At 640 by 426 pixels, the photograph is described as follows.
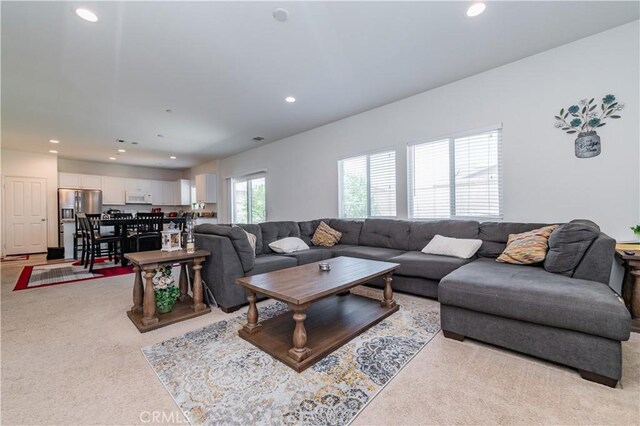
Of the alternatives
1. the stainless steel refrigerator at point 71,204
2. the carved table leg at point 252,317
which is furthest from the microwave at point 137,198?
the carved table leg at point 252,317

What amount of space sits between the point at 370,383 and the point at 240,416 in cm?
74

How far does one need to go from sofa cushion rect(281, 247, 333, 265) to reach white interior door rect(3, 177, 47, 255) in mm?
7552

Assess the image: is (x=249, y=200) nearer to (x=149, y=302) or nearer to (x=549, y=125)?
(x=149, y=302)

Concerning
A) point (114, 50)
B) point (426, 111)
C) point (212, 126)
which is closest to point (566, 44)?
point (426, 111)

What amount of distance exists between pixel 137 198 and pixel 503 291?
9.86 m

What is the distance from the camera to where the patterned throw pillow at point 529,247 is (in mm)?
2346

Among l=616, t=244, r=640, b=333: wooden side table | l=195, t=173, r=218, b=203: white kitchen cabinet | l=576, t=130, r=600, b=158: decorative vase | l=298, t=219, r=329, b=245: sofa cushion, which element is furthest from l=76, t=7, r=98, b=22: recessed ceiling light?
l=195, t=173, r=218, b=203: white kitchen cabinet

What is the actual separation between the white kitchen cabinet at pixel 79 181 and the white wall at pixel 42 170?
0.30m

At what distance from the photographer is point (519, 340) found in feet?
5.74

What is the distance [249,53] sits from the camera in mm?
2693

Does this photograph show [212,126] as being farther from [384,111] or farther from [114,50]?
[384,111]

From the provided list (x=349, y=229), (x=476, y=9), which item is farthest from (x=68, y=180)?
(x=476, y=9)

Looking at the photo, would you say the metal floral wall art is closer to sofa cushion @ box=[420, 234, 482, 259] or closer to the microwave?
sofa cushion @ box=[420, 234, 482, 259]

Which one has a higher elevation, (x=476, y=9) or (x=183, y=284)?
(x=476, y=9)
